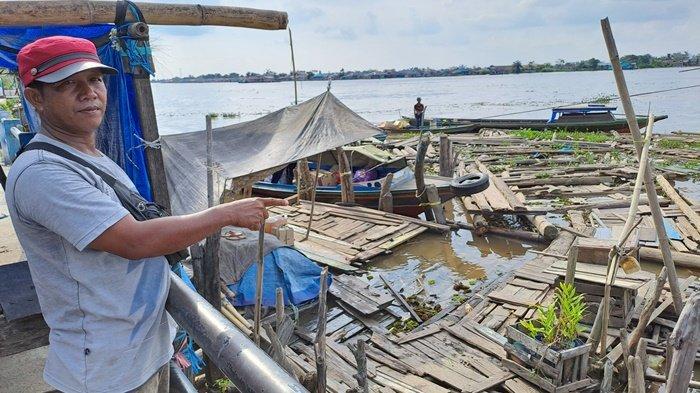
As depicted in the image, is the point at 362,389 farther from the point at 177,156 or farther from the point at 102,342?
the point at 177,156

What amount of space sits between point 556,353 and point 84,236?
17.9 feet

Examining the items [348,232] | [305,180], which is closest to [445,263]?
[348,232]

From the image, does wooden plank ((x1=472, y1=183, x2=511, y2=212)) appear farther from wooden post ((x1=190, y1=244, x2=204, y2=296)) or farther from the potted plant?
wooden post ((x1=190, y1=244, x2=204, y2=296))

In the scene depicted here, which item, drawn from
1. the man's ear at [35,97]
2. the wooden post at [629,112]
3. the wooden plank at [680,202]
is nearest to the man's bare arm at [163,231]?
the man's ear at [35,97]

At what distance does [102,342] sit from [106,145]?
3397mm

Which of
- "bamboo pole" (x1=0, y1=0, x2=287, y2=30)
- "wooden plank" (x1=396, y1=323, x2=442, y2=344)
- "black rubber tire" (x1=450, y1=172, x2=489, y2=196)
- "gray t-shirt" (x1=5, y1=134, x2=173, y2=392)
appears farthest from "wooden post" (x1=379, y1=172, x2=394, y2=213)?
"gray t-shirt" (x1=5, y1=134, x2=173, y2=392)

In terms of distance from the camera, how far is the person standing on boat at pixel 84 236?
145cm

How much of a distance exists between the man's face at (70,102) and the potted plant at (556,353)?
5411 millimetres

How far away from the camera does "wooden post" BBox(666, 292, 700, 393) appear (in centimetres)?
343

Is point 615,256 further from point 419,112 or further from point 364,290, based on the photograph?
point 419,112

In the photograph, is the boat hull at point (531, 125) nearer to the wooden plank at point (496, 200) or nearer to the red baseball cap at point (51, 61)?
the wooden plank at point (496, 200)

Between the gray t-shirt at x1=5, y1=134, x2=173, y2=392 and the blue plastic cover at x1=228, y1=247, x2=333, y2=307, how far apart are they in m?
6.33

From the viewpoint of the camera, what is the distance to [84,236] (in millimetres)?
1430

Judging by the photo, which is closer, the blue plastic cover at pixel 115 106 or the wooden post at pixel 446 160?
the blue plastic cover at pixel 115 106
